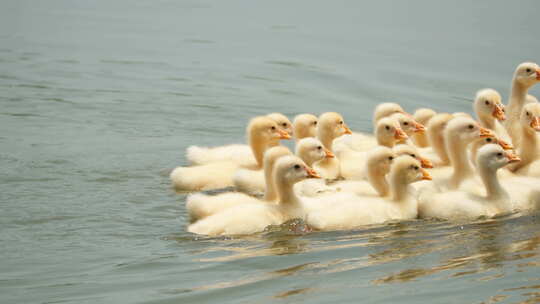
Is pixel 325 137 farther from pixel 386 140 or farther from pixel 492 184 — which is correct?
pixel 492 184

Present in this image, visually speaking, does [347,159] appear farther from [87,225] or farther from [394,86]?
[394,86]

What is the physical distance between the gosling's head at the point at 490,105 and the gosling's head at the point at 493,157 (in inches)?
50.7

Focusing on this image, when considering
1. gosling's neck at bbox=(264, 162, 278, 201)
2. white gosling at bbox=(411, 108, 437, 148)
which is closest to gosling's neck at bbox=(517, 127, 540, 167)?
white gosling at bbox=(411, 108, 437, 148)

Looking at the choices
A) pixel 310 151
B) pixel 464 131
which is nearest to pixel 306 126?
pixel 310 151

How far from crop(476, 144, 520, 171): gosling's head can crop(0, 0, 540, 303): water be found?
451 mm

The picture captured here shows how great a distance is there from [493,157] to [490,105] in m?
1.43

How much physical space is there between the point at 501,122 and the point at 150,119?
435 cm

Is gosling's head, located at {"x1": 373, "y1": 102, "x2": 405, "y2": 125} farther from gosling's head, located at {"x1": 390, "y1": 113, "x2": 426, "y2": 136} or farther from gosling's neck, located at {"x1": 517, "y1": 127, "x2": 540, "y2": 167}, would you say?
gosling's neck, located at {"x1": 517, "y1": 127, "x2": 540, "y2": 167}

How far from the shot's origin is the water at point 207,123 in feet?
20.4

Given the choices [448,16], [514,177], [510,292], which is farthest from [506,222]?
[448,16]

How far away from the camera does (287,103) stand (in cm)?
1309

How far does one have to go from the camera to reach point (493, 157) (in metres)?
7.63

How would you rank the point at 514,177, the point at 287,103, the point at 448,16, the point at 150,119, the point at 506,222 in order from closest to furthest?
the point at 506,222 → the point at 514,177 → the point at 150,119 → the point at 287,103 → the point at 448,16

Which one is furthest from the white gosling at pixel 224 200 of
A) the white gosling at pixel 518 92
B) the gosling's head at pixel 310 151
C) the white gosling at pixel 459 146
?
the white gosling at pixel 518 92
